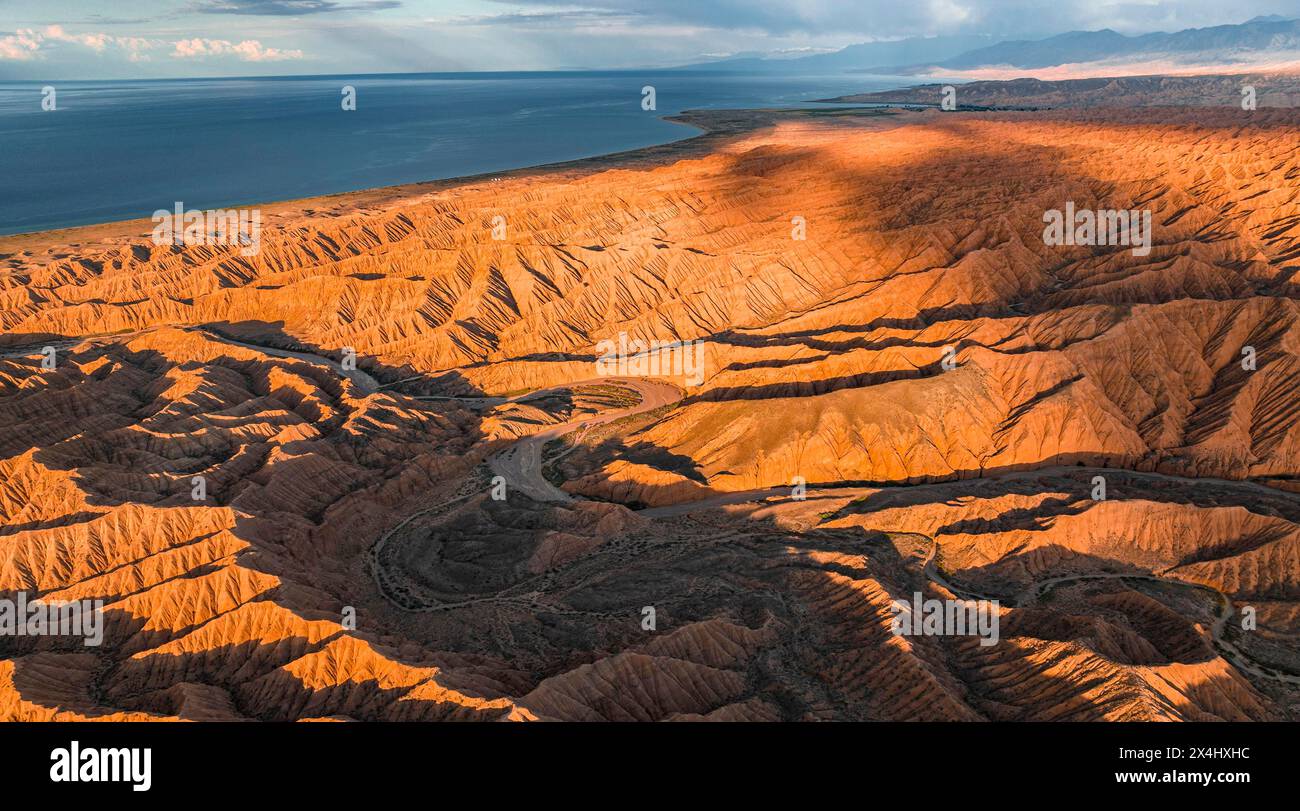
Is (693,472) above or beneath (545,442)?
beneath

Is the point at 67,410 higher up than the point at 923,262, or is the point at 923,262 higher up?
the point at 923,262

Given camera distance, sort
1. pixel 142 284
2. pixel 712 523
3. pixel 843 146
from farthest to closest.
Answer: pixel 843 146, pixel 142 284, pixel 712 523

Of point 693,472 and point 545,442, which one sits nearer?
point 693,472

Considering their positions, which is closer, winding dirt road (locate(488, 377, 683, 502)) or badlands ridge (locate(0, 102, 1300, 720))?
badlands ridge (locate(0, 102, 1300, 720))

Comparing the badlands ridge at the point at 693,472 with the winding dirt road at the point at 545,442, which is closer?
the badlands ridge at the point at 693,472

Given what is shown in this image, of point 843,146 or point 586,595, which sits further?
point 843,146

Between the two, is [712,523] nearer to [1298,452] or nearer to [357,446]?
[357,446]

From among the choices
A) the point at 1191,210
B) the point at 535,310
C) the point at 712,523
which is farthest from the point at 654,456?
the point at 1191,210
